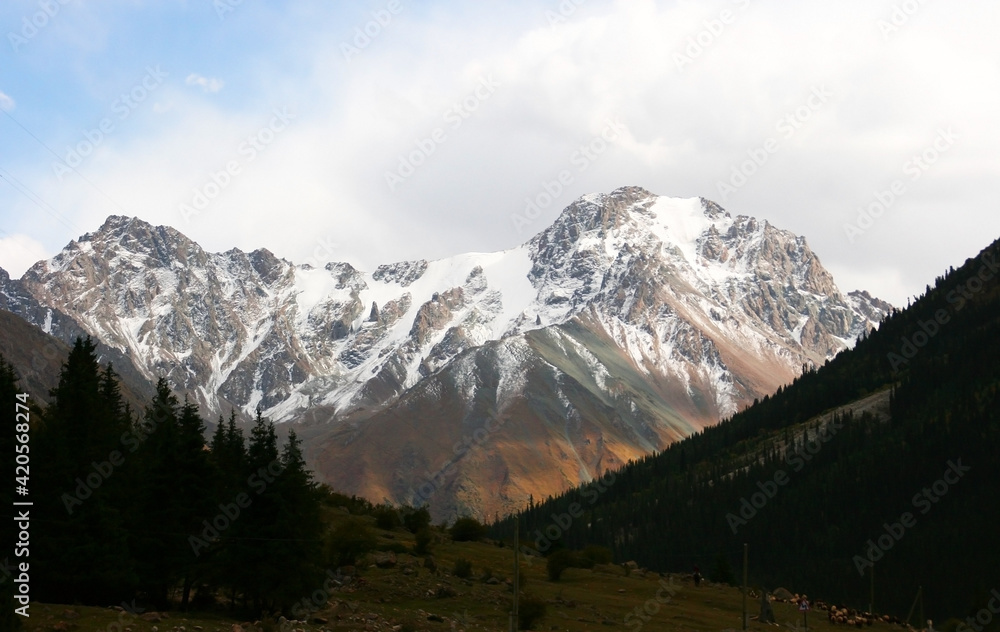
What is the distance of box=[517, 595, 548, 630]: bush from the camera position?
62.4 metres

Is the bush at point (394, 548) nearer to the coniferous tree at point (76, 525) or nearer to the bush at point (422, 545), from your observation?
the bush at point (422, 545)

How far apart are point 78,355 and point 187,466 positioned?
40.5 feet

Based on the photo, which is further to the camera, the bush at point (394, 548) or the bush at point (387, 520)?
the bush at point (387, 520)

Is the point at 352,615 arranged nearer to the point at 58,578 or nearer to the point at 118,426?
the point at 58,578

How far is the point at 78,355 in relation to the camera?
6688 cm

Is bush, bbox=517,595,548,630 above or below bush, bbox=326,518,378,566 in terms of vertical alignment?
below

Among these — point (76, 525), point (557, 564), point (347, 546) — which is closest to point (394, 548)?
point (347, 546)

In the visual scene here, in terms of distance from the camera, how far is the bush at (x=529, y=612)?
6238cm

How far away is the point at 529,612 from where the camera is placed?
62656mm

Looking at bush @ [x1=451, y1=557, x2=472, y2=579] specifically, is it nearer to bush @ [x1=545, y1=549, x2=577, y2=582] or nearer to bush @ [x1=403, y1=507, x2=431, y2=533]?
bush @ [x1=545, y1=549, x2=577, y2=582]

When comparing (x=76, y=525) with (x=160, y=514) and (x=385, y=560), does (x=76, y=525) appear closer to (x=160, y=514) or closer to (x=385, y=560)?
(x=160, y=514)

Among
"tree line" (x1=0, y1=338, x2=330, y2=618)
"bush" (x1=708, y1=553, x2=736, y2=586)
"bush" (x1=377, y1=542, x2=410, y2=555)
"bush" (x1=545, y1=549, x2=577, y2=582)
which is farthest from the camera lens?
"bush" (x1=708, y1=553, x2=736, y2=586)

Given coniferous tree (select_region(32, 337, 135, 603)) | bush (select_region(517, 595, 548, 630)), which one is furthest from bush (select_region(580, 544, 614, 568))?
coniferous tree (select_region(32, 337, 135, 603))

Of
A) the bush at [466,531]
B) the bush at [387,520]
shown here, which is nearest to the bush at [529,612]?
the bush at [387,520]
